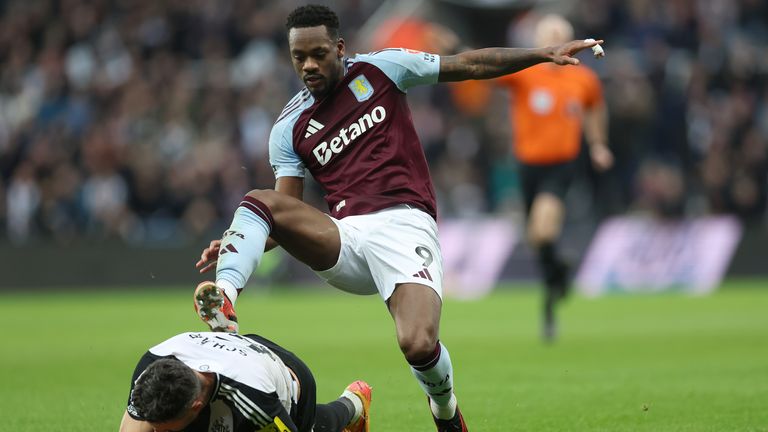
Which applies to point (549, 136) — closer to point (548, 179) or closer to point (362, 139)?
point (548, 179)

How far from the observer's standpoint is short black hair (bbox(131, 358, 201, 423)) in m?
4.75

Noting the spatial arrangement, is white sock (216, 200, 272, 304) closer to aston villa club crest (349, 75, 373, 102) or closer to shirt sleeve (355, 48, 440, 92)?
aston villa club crest (349, 75, 373, 102)

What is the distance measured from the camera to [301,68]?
6.33 m

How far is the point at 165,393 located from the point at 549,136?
817cm

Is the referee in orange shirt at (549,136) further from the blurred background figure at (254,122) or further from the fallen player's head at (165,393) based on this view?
the fallen player's head at (165,393)

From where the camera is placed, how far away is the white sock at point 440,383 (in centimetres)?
597

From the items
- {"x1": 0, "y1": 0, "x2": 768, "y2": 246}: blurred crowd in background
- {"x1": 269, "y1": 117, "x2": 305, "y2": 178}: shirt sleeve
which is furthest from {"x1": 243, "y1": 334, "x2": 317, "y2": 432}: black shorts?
{"x1": 0, "y1": 0, "x2": 768, "y2": 246}: blurred crowd in background

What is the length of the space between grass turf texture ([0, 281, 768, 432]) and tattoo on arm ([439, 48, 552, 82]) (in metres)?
1.94

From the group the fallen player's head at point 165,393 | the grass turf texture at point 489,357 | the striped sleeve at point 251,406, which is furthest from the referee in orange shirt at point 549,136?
the fallen player's head at point 165,393

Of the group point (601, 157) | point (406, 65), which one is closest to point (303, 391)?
point (406, 65)

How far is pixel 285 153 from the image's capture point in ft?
21.6

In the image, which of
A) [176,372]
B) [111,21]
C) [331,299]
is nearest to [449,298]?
[331,299]

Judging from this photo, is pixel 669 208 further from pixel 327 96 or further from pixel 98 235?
pixel 327 96

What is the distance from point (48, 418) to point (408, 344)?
8.38 feet
